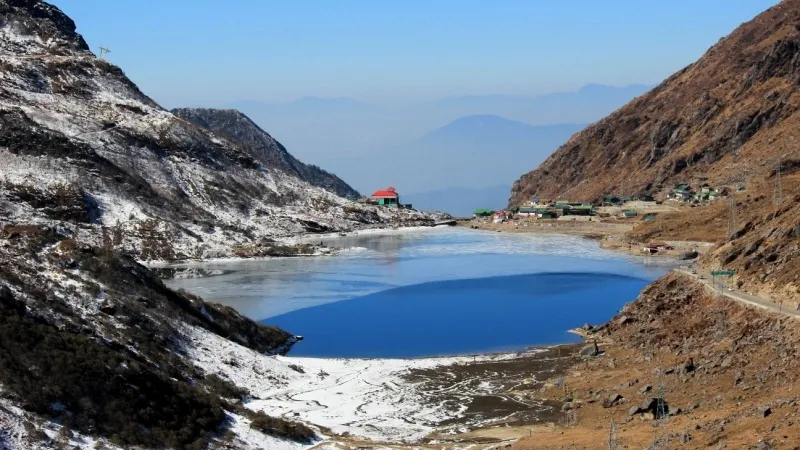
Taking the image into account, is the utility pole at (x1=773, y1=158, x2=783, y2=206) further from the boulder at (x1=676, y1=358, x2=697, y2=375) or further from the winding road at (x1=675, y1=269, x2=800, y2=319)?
the boulder at (x1=676, y1=358, x2=697, y2=375)

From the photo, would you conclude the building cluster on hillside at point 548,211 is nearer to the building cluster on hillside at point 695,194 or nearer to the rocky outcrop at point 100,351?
the building cluster on hillside at point 695,194

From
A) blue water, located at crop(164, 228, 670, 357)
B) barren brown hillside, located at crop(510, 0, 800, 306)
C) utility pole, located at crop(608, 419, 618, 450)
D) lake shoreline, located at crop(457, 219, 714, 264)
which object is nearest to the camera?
utility pole, located at crop(608, 419, 618, 450)

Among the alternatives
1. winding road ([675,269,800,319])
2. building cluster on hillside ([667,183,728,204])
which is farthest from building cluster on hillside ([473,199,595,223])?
winding road ([675,269,800,319])

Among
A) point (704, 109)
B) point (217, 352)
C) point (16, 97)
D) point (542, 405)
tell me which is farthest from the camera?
point (704, 109)

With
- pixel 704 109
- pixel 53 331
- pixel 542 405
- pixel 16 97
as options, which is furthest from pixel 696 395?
pixel 704 109

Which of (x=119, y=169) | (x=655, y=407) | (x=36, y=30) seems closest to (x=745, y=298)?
(x=655, y=407)

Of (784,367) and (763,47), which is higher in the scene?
(763,47)

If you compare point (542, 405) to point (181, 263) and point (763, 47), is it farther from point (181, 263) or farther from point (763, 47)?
point (763, 47)

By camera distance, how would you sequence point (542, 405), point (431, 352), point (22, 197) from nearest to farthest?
point (542, 405), point (431, 352), point (22, 197)
